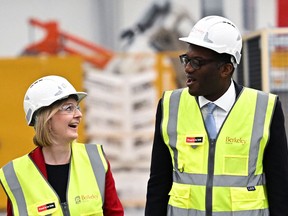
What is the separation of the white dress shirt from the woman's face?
62 centimetres

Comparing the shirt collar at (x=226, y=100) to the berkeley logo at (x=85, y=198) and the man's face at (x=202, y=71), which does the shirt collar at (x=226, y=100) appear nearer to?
the man's face at (x=202, y=71)

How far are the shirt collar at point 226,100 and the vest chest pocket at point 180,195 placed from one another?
407 millimetres

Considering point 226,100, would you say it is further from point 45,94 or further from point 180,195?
point 45,94

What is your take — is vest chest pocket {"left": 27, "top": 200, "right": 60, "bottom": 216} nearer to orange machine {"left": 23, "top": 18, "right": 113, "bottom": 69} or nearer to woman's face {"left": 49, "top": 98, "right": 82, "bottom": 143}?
woman's face {"left": 49, "top": 98, "right": 82, "bottom": 143}

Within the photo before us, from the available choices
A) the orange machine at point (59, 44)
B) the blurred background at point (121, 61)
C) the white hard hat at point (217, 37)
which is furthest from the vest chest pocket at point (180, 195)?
the orange machine at point (59, 44)

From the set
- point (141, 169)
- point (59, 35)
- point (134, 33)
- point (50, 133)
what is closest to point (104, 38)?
point (134, 33)

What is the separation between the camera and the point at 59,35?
17297mm

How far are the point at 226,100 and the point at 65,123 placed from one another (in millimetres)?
791

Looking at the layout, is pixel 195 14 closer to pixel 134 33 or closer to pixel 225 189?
pixel 134 33

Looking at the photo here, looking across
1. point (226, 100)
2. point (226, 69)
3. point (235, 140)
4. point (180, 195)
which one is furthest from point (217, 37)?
point (180, 195)

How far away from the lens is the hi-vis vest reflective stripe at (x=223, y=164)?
465cm

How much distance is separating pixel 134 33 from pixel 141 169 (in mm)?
7482

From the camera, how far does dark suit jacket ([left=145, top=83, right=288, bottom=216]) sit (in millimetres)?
4664

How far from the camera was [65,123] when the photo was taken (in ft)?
15.9
